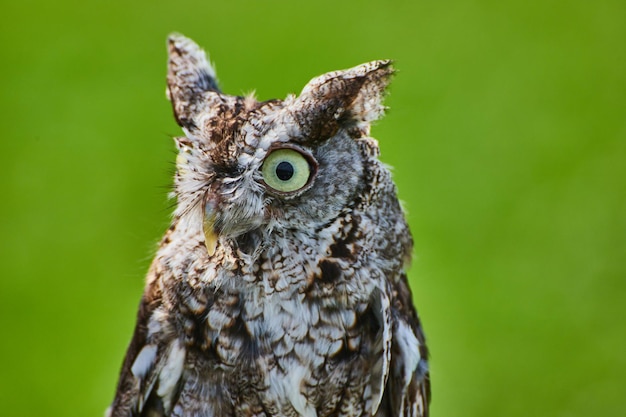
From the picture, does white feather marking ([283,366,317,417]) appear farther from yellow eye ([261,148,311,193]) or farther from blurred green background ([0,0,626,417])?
blurred green background ([0,0,626,417])

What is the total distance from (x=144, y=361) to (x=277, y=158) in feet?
2.87

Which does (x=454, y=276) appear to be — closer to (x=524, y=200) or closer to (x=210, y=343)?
(x=524, y=200)

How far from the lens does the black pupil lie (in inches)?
99.8

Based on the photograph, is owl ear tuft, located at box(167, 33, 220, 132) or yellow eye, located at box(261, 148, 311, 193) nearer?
yellow eye, located at box(261, 148, 311, 193)

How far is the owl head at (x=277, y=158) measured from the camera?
2.54 metres

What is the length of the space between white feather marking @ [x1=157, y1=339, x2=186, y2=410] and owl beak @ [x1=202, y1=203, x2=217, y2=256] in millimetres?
431

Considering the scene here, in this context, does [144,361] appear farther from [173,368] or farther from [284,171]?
[284,171]

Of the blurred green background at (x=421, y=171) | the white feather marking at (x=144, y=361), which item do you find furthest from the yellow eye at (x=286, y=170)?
the blurred green background at (x=421, y=171)

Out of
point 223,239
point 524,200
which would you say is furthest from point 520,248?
point 223,239

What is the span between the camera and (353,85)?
2.66 metres

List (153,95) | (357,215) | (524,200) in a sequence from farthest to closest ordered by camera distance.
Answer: (153,95), (524,200), (357,215)

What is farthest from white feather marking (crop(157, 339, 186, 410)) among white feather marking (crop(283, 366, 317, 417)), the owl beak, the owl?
the owl beak

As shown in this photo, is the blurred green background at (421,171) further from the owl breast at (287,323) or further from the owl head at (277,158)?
the owl head at (277,158)

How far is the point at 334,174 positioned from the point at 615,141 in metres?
4.68
